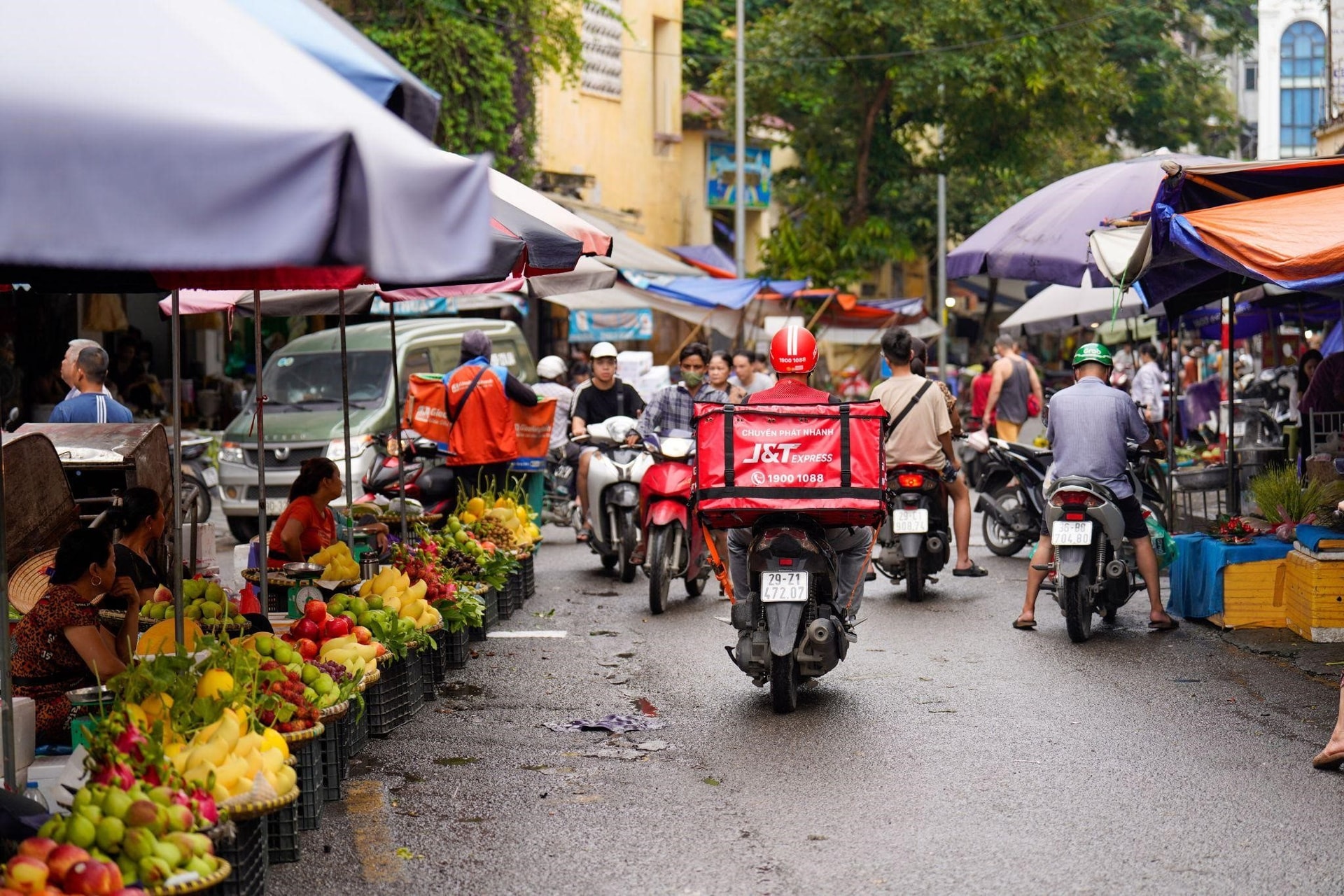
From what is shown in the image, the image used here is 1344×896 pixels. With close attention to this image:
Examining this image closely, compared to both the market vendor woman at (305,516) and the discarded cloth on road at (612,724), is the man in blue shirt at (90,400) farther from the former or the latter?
the discarded cloth on road at (612,724)

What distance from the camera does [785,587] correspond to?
7.63 m

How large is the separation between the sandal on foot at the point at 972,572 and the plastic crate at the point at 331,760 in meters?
7.26

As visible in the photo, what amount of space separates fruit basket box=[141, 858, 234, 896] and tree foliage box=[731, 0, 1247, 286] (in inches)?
1102

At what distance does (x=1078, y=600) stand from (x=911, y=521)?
5.93 ft

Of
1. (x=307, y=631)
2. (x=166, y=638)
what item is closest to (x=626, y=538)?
(x=307, y=631)

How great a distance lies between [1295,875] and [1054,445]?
4.88 m

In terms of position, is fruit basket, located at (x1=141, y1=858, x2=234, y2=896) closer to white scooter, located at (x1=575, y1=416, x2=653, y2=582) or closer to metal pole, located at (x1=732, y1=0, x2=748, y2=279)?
white scooter, located at (x1=575, y1=416, x2=653, y2=582)

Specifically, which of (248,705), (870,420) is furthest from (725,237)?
(248,705)

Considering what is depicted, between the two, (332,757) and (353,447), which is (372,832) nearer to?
(332,757)

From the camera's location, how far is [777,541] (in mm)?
7656

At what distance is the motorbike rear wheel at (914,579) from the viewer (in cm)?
1150

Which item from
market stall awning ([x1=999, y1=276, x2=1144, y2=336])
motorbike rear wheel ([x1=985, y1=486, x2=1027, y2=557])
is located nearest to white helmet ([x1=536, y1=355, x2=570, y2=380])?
motorbike rear wheel ([x1=985, y1=486, x2=1027, y2=557])

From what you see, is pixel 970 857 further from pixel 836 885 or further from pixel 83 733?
pixel 83 733

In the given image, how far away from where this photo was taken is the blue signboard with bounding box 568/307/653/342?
24266mm
